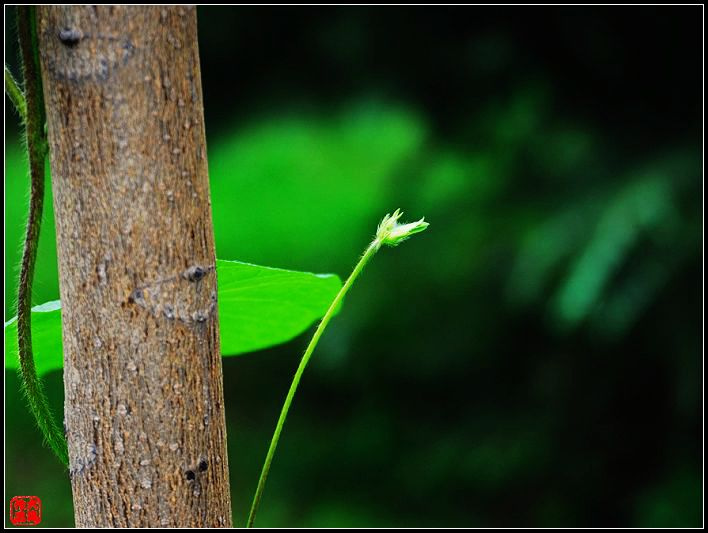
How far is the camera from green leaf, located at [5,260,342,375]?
1.13 ft

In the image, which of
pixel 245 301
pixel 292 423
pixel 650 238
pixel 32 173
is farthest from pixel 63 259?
pixel 292 423

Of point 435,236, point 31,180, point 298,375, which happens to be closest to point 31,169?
point 31,180

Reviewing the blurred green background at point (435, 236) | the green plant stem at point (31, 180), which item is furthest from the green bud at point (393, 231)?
the blurred green background at point (435, 236)

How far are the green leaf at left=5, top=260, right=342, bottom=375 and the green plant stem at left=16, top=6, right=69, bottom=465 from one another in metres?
0.03

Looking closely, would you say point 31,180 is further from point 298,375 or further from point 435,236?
point 435,236

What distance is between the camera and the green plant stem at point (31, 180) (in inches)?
10.0

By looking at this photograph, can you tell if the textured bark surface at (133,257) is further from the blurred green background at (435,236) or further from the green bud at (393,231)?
the blurred green background at (435,236)

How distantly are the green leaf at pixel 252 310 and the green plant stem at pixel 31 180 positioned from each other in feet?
0.11

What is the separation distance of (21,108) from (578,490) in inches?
50.1

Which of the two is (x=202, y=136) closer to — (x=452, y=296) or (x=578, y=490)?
(x=452, y=296)

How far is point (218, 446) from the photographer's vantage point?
282mm

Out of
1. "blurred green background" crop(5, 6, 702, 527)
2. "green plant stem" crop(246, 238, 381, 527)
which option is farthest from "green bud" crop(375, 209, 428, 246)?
"blurred green background" crop(5, 6, 702, 527)

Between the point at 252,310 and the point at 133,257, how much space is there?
16 centimetres

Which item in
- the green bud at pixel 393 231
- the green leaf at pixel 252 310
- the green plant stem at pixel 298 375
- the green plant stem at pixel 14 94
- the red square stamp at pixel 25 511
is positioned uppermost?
the green plant stem at pixel 14 94
